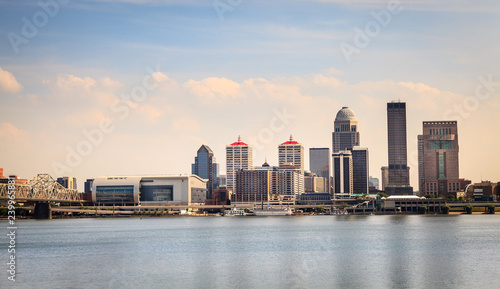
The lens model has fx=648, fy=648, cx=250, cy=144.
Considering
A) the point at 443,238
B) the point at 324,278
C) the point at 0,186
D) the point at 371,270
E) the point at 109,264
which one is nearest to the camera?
the point at 324,278

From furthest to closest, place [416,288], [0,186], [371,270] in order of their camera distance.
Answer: [0,186] < [371,270] < [416,288]

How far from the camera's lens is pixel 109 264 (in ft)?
233

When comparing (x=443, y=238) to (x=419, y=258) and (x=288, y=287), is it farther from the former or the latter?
(x=288, y=287)

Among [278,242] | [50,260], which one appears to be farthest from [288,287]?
[278,242]

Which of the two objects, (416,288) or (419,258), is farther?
(419,258)

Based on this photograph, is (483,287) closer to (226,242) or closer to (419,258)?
(419,258)

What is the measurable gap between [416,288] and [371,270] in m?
10.7

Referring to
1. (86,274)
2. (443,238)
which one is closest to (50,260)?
(86,274)

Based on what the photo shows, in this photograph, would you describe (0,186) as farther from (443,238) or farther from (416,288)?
(416,288)

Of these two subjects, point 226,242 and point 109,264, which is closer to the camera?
point 109,264

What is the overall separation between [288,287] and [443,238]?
5864 centimetres

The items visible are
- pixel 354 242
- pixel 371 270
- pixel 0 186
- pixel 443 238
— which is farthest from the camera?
pixel 0 186

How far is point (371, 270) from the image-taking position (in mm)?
64125

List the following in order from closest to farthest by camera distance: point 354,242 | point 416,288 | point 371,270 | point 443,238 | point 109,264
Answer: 1. point 416,288
2. point 371,270
3. point 109,264
4. point 354,242
5. point 443,238
